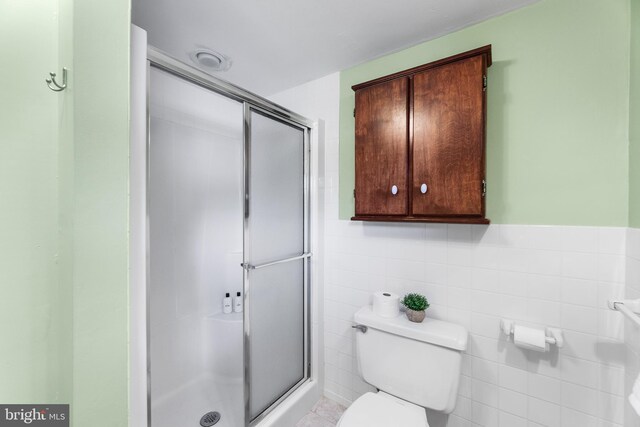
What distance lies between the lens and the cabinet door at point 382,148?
132cm

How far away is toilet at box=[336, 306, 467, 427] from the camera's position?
1.14 meters

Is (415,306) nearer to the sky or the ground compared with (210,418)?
nearer to the sky

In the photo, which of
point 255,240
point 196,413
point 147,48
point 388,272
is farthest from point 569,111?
point 196,413

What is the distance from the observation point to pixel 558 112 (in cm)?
110

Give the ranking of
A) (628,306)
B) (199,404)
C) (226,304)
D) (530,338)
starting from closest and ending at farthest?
1. (628,306)
2. (530,338)
3. (199,404)
4. (226,304)

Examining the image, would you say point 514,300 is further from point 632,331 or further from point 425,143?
point 425,143

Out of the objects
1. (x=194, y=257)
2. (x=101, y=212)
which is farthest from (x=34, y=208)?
(x=194, y=257)

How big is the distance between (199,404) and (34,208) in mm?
1560

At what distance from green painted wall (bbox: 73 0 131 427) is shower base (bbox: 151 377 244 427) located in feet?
3.17

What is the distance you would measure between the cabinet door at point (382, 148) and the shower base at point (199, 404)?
4.54ft

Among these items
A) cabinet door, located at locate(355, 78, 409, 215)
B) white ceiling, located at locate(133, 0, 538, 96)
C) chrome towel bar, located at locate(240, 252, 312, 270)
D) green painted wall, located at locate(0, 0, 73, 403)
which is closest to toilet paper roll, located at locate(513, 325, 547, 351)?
cabinet door, located at locate(355, 78, 409, 215)

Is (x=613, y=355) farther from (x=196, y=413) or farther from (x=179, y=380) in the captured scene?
(x=179, y=380)

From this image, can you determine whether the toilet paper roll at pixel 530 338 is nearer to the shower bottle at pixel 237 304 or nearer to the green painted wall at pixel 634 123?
the green painted wall at pixel 634 123

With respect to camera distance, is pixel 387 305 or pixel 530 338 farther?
pixel 387 305
